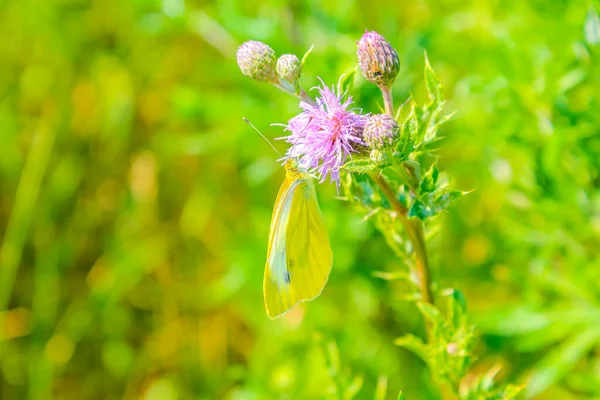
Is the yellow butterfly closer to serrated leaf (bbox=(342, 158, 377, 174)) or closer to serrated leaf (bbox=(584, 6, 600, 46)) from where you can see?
serrated leaf (bbox=(342, 158, 377, 174))

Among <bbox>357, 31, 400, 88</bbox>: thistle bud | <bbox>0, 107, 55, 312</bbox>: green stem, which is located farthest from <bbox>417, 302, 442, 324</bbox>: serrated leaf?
<bbox>0, 107, 55, 312</bbox>: green stem

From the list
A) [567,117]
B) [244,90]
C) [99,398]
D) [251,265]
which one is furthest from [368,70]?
[99,398]

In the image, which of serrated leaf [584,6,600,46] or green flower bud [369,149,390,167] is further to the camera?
serrated leaf [584,6,600,46]

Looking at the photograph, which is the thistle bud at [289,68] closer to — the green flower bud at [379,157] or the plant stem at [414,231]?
the plant stem at [414,231]

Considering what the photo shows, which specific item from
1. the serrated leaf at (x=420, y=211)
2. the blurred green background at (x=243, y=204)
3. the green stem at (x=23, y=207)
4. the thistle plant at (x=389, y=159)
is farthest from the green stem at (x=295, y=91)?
the green stem at (x=23, y=207)

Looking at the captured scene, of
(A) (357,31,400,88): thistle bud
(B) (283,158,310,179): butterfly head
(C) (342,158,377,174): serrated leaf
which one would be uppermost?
(A) (357,31,400,88): thistle bud

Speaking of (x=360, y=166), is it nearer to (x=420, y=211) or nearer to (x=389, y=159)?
(x=389, y=159)
